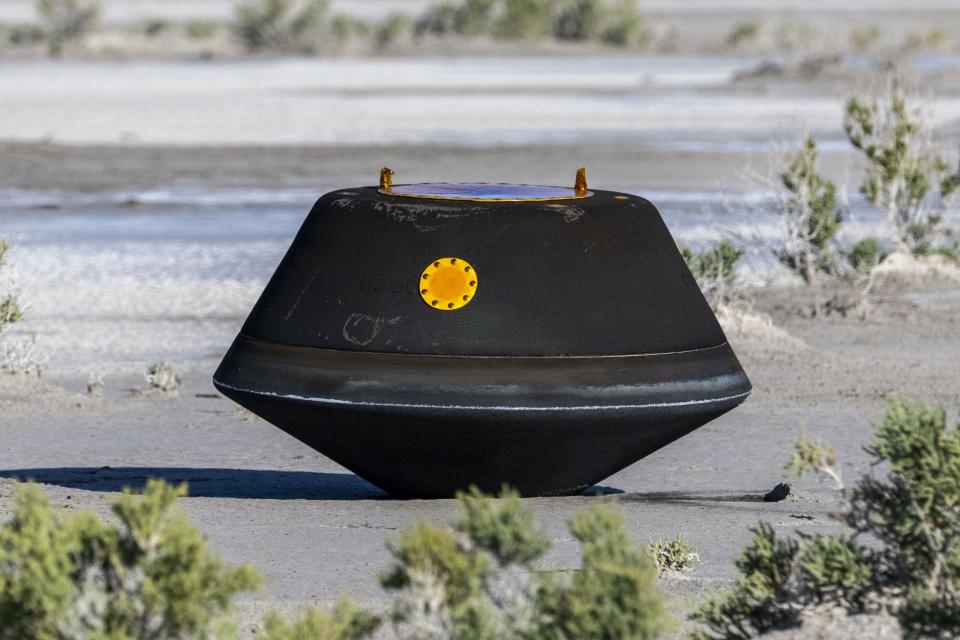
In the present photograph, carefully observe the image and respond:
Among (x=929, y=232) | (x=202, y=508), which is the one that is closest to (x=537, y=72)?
(x=929, y=232)

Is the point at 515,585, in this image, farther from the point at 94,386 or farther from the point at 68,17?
the point at 68,17

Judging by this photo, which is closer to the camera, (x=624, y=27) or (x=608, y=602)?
(x=608, y=602)

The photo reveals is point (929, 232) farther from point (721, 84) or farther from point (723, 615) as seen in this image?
point (721, 84)

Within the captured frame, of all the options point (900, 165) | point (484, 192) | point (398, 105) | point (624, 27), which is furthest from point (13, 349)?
point (624, 27)

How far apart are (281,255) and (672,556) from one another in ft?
37.0

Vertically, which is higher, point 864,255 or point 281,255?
point 864,255

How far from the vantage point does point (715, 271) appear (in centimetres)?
1307

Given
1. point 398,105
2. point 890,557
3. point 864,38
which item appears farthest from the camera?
point 864,38

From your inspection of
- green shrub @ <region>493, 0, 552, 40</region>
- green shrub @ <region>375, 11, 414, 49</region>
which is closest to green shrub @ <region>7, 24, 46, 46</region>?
green shrub @ <region>375, 11, 414, 49</region>

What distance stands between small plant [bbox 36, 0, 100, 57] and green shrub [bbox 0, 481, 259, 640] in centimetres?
5556

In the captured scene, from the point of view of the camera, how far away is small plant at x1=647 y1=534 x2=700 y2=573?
605cm

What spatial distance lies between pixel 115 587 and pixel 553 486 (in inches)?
127

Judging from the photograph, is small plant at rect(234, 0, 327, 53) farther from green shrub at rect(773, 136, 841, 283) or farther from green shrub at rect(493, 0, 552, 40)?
green shrub at rect(773, 136, 841, 283)

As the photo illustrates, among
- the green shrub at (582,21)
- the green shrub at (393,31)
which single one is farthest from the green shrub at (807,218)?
the green shrub at (582,21)
